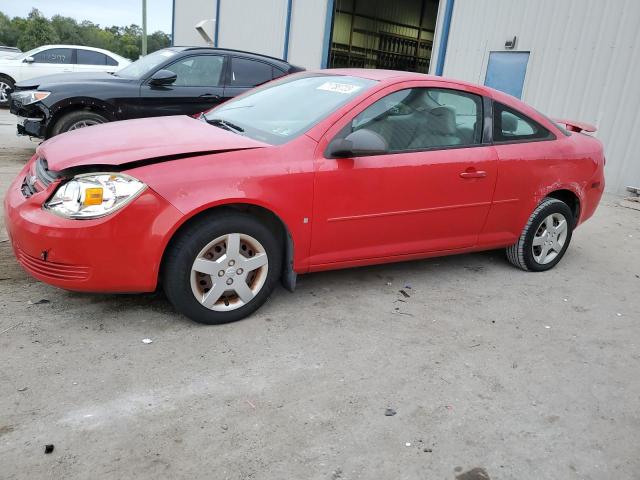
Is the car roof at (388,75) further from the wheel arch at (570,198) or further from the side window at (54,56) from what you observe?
the side window at (54,56)

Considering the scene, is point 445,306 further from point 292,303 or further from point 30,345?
point 30,345

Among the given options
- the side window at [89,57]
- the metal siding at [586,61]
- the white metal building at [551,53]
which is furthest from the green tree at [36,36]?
the metal siding at [586,61]

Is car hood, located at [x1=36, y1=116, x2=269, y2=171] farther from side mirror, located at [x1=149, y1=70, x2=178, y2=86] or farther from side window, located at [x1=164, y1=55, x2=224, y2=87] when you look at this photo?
side window, located at [x1=164, y1=55, x2=224, y2=87]

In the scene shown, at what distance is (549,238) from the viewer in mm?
4879

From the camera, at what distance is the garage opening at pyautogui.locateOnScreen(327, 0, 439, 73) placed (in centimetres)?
→ 2022

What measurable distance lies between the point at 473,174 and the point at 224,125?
183 cm

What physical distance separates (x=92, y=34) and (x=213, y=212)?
74910 millimetres

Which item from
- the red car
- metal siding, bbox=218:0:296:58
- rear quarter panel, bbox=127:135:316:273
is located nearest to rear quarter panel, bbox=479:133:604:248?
the red car

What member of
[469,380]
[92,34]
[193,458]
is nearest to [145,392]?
[193,458]

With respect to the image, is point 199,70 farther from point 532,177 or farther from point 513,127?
point 532,177

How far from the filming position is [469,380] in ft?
10.2

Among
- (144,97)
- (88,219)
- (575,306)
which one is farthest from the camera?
(144,97)

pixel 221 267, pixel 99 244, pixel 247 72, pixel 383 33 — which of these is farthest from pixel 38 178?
pixel 383 33

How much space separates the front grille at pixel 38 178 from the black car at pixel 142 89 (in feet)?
13.1
